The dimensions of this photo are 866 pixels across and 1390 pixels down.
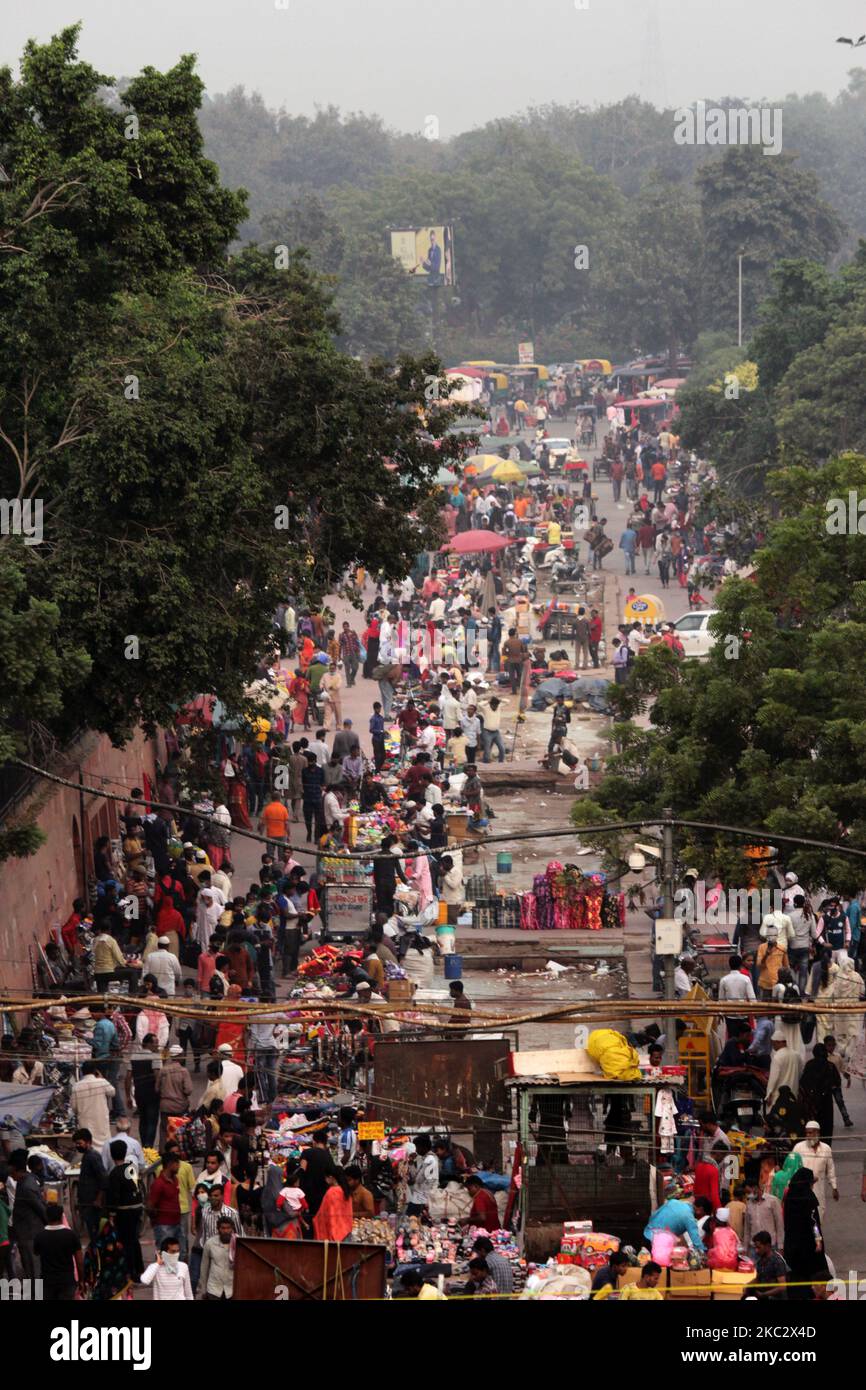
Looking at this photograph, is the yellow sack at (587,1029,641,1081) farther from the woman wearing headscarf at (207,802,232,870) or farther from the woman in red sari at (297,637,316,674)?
the woman in red sari at (297,637,316,674)

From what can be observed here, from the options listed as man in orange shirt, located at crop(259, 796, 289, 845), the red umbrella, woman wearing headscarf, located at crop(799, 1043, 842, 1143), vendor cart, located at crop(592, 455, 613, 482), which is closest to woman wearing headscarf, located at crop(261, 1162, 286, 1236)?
woman wearing headscarf, located at crop(799, 1043, 842, 1143)

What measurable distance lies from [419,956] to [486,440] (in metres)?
42.4

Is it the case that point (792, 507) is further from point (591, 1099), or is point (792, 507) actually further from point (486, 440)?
point (486, 440)

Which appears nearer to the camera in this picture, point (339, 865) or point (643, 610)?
point (339, 865)

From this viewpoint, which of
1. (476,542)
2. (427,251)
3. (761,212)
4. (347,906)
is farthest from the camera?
(427,251)

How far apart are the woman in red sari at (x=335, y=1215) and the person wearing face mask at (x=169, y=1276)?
1.35 metres

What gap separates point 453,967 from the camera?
22734 mm

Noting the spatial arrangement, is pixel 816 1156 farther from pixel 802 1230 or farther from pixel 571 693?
pixel 571 693

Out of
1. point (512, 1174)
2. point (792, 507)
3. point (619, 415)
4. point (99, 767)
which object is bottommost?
point (512, 1174)

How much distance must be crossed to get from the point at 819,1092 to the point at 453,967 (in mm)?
5684
